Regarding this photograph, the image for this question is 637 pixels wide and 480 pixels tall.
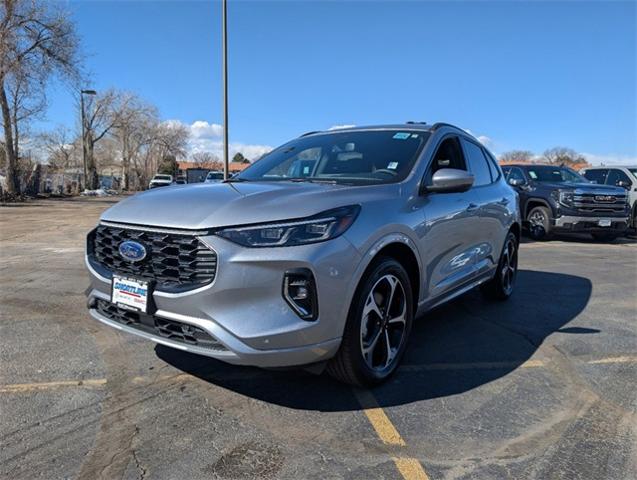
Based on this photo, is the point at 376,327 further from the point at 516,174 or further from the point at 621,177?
the point at 621,177

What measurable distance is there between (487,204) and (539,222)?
8.33 m

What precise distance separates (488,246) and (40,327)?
14.1ft

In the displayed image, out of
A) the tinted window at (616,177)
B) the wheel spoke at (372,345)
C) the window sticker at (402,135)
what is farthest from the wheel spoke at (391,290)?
the tinted window at (616,177)

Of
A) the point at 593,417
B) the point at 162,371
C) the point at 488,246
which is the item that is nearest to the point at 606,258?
the point at 488,246

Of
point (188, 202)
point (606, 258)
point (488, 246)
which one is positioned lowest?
point (606, 258)

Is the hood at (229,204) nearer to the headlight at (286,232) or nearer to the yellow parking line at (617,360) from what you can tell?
the headlight at (286,232)

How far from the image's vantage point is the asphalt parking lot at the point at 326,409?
244cm

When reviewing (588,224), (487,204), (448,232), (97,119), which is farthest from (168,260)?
(97,119)

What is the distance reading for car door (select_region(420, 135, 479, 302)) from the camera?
367cm

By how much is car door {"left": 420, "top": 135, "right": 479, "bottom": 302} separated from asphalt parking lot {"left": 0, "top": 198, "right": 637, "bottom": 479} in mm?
576

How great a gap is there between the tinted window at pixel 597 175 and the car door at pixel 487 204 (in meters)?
11.0

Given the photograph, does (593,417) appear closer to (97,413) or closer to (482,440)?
(482,440)

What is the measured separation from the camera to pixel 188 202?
2908 millimetres

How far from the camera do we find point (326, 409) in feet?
9.79
